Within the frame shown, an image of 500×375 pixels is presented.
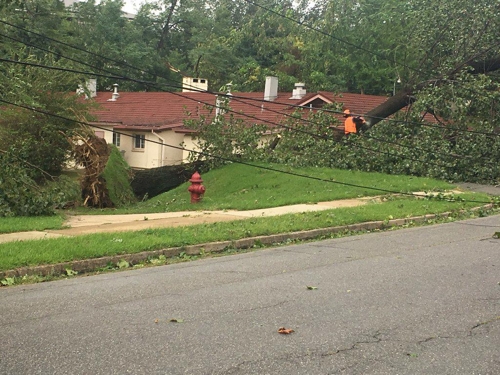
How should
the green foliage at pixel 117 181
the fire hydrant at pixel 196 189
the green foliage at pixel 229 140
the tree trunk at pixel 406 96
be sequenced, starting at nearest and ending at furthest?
the fire hydrant at pixel 196 189 < the green foliage at pixel 117 181 < the green foliage at pixel 229 140 < the tree trunk at pixel 406 96

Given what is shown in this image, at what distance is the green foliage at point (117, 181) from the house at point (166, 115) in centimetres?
712

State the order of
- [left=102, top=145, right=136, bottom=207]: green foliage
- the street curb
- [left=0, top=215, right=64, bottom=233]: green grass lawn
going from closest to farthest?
the street curb
[left=0, top=215, right=64, bottom=233]: green grass lawn
[left=102, top=145, right=136, bottom=207]: green foliage

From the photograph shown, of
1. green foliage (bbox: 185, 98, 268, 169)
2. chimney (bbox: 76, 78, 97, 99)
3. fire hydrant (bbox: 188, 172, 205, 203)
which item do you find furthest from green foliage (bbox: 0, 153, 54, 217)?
green foliage (bbox: 185, 98, 268, 169)

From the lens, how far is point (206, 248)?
35.8 feet

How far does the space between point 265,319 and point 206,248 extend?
477cm

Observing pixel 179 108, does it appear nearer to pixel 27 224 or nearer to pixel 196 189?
pixel 196 189

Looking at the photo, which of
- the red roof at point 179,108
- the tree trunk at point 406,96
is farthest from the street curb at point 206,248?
the red roof at point 179,108

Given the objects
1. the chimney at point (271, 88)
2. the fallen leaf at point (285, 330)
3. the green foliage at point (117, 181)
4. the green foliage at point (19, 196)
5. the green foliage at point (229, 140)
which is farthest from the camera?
the chimney at point (271, 88)

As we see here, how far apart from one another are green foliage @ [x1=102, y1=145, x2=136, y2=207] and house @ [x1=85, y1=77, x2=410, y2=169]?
7.12 metres

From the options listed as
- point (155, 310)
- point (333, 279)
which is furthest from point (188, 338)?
point (333, 279)

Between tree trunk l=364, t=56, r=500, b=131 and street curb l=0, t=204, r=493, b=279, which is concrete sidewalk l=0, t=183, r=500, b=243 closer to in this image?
street curb l=0, t=204, r=493, b=279

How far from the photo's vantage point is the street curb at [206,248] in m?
8.75

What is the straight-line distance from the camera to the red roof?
33.0 m

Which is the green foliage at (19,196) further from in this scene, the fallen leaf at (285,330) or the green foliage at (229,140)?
the fallen leaf at (285,330)
